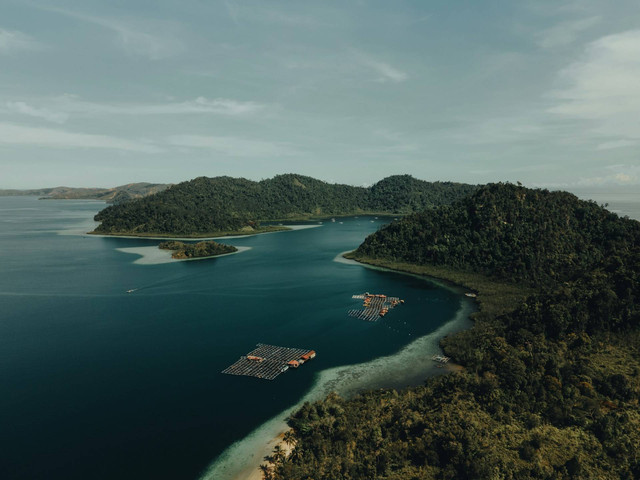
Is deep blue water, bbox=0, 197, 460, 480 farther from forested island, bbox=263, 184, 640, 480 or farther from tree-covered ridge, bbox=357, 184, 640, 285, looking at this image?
tree-covered ridge, bbox=357, 184, 640, 285

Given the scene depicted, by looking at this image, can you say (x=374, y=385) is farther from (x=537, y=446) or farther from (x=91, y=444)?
(x=91, y=444)

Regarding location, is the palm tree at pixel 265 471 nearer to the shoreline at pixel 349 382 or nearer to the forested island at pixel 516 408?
the forested island at pixel 516 408

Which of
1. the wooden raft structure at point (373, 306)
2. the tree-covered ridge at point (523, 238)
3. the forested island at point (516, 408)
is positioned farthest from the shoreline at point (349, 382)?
the tree-covered ridge at point (523, 238)

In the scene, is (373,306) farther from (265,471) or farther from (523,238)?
(523,238)

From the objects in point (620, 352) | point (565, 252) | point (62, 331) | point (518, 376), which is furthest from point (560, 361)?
point (62, 331)

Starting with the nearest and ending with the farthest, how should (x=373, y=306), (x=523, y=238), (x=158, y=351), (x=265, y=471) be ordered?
(x=265, y=471), (x=158, y=351), (x=373, y=306), (x=523, y=238)

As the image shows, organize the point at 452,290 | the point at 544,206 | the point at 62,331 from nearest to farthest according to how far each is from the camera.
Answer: the point at 62,331 < the point at 452,290 < the point at 544,206

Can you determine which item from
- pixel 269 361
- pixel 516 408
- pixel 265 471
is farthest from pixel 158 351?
pixel 516 408
